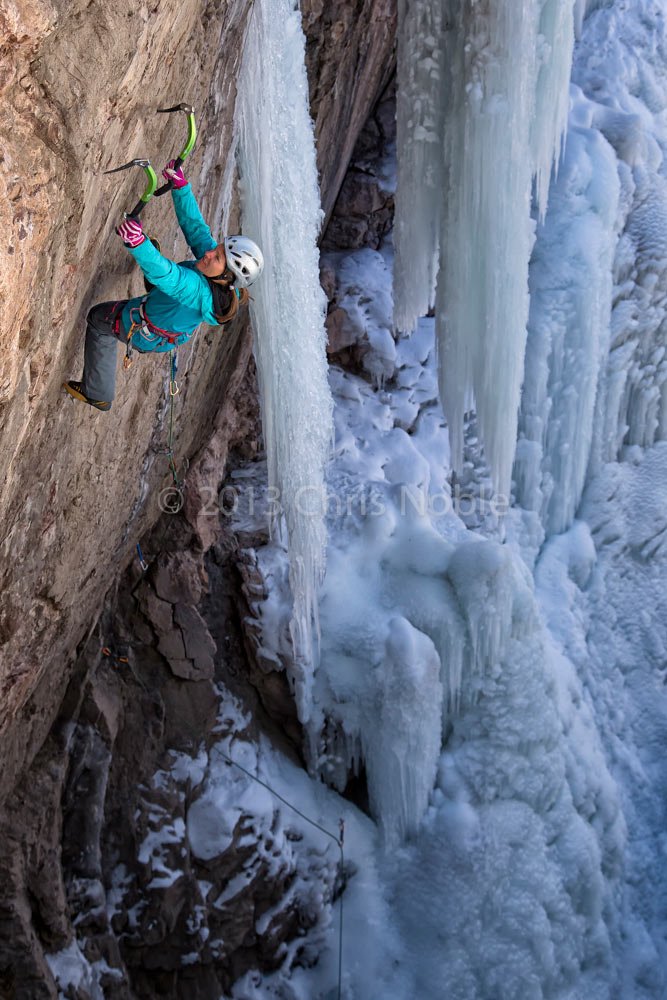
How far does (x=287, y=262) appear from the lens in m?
4.55

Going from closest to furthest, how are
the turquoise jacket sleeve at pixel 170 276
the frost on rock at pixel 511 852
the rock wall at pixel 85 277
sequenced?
the rock wall at pixel 85 277, the turquoise jacket sleeve at pixel 170 276, the frost on rock at pixel 511 852

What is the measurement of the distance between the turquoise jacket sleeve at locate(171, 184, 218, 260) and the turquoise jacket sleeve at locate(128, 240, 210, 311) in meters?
0.11

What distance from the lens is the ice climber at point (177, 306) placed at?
308cm

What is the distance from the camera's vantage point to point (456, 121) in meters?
4.89

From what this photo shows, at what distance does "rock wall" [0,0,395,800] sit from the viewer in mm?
2291

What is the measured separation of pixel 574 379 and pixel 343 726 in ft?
9.69

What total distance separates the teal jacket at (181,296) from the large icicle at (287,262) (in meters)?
1.14

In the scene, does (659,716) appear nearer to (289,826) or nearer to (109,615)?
(289,826)

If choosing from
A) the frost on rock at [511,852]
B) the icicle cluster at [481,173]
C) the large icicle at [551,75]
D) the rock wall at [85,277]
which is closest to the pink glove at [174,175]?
the rock wall at [85,277]

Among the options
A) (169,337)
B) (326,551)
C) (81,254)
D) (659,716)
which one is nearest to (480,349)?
(326,551)

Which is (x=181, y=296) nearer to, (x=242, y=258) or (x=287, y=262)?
(x=242, y=258)

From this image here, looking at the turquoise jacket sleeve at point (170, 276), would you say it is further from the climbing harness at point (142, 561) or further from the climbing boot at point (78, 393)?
A: the climbing harness at point (142, 561)

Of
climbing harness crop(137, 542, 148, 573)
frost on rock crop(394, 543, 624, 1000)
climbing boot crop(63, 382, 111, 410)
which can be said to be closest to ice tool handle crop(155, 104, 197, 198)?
climbing boot crop(63, 382, 111, 410)

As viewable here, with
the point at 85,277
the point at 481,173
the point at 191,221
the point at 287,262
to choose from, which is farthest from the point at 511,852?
the point at 85,277
